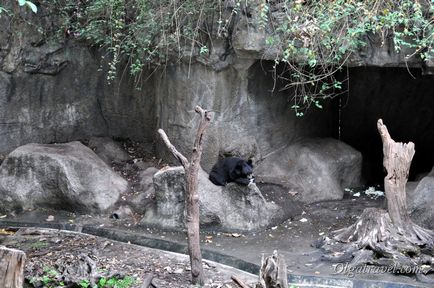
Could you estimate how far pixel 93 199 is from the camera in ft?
31.2

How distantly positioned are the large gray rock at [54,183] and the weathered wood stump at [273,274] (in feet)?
15.3

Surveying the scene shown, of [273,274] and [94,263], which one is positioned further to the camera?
[94,263]

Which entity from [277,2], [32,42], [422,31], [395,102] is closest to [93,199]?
[32,42]

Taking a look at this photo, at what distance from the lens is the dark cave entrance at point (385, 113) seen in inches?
470

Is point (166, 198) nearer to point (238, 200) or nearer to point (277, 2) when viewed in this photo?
point (238, 200)

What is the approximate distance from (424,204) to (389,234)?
132cm

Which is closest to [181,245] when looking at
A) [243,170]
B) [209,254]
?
[209,254]

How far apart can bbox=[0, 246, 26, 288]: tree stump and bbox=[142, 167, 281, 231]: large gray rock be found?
16.5 feet

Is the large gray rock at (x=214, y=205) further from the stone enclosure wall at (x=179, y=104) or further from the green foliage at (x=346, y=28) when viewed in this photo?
the green foliage at (x=346, y=28)

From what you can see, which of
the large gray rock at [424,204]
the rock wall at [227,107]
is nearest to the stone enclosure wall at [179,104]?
the rock wall at [227,107]

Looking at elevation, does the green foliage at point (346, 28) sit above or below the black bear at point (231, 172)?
above

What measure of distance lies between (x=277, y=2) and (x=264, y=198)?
9.03 feet

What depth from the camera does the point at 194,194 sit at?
676 centimetres

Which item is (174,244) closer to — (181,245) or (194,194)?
(181,245)
